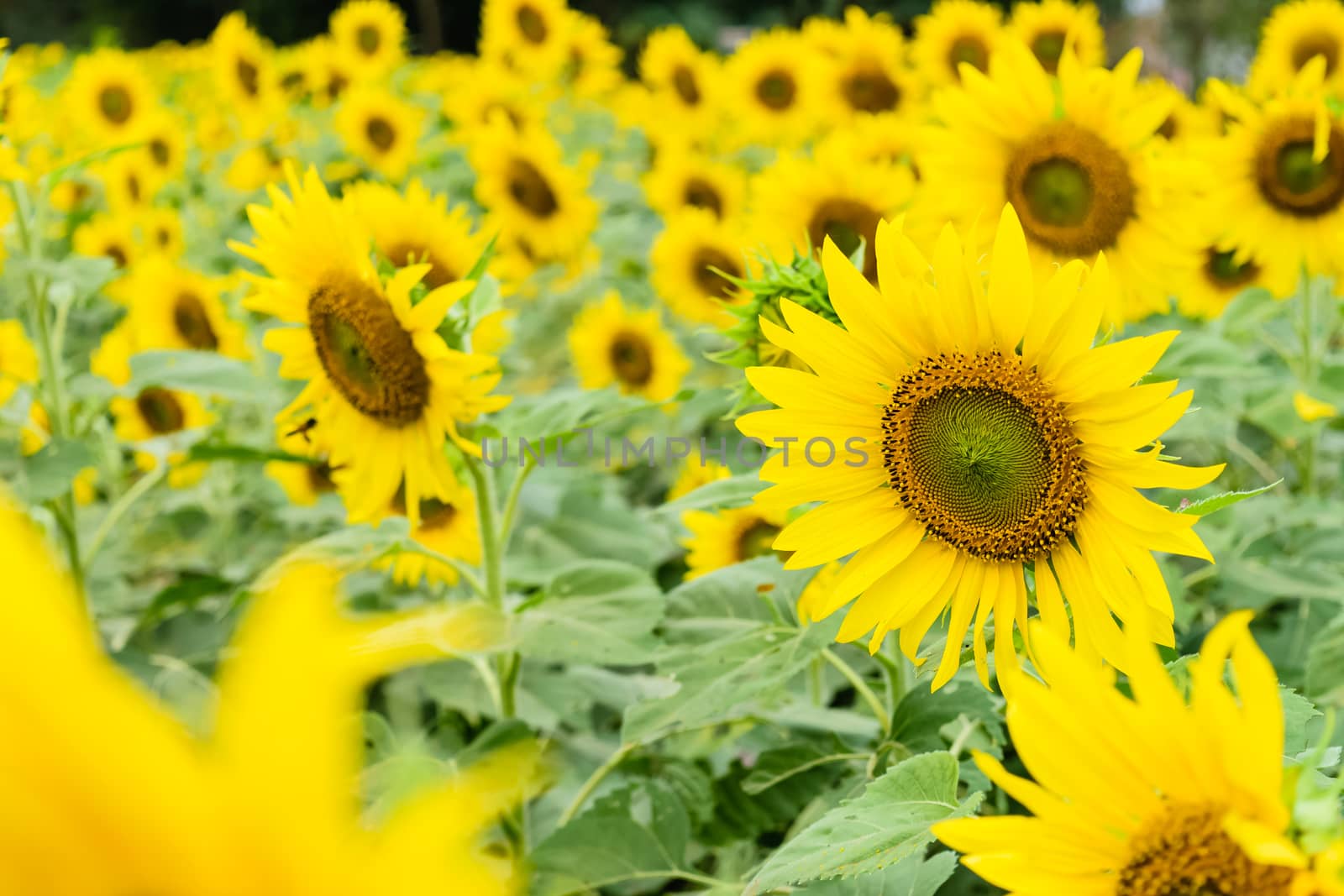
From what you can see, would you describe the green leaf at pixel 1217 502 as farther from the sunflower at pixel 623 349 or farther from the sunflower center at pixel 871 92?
the sunflower center at pixel 871 92

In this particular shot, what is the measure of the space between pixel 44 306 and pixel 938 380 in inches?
66.0

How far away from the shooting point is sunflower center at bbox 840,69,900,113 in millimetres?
3562

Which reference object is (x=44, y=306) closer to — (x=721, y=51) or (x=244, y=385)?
(x=244, y=385)

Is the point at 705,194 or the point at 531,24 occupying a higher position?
the point at 531,24

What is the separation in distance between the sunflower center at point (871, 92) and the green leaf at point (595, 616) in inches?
97.5

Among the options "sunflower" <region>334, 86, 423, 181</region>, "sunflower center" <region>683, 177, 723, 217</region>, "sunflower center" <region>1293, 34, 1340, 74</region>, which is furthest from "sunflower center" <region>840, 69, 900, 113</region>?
"sunflower" <region>334, 86, 423, 181</region>

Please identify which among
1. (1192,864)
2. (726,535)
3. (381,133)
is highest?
(381,133)

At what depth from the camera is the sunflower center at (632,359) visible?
284 cm

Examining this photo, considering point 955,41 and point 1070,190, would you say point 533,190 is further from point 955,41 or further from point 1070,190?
point 1070,190

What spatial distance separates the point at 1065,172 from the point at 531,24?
126 inches

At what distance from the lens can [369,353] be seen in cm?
139

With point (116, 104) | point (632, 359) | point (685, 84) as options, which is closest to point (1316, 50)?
point (632, 359)

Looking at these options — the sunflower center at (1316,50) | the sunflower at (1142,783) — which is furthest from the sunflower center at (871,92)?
the sunflower at (1142,783)

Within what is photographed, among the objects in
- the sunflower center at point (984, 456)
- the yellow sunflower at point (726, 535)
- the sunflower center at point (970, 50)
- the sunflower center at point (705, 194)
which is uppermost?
the sunflower center at point (970, 50)
